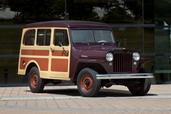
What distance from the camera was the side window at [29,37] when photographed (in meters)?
16.0

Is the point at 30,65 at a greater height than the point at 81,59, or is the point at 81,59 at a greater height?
the point at 81,59

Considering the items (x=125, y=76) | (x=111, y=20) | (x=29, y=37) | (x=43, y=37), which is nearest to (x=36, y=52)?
(x=43, y=37)

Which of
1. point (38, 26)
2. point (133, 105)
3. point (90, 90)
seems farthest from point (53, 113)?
point (38, 26)

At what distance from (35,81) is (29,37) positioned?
165 centimetres

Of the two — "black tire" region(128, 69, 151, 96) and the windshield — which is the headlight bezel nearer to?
"black tire" region(128, 69, 151, 96)

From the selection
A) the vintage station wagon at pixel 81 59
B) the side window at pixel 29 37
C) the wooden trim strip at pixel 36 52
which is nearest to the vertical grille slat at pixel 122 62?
the vintage station wagon at pixel 81 59

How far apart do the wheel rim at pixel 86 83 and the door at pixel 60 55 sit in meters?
0.69

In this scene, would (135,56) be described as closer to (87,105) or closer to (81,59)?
(81,59)

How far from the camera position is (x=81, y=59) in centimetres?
1370

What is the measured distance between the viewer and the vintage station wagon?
1347 cm

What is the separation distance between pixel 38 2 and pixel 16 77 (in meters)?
3.48

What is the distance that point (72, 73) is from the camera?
14.1 m

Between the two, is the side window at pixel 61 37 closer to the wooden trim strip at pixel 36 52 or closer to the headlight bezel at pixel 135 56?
the wooden trim strip at pixel 36 52

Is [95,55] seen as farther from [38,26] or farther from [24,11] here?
[24,11]
